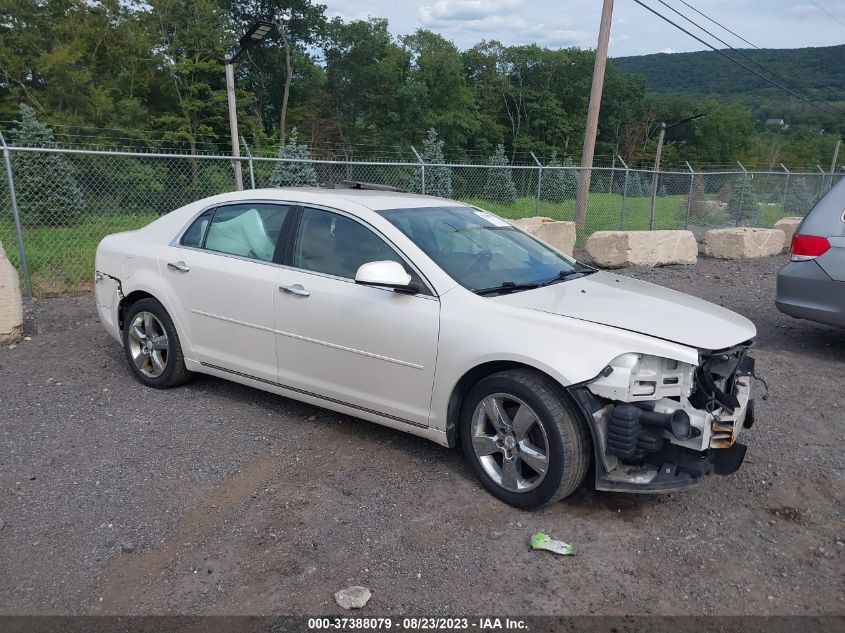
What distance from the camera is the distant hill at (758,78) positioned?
1451 inches

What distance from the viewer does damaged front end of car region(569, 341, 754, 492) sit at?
3.05 meters

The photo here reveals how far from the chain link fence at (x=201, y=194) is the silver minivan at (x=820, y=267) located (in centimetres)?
545

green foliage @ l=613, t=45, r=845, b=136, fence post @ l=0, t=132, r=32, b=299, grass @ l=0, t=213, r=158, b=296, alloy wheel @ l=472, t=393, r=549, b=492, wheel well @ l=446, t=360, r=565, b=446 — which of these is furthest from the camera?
green foliage @ l=613, t=45, r=845, b=136

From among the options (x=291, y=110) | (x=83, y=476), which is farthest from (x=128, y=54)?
(x=83, y=476)

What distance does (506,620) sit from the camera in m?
2.61

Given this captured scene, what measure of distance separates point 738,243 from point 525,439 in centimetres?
1144

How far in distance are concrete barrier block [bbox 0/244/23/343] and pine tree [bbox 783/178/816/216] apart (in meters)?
23.2

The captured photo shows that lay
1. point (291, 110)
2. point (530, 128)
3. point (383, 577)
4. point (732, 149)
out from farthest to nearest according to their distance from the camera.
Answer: point (732, 149), point (530, 128), point (291, 110), point (383, 577)

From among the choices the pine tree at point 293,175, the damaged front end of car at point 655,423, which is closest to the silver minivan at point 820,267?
the damaged front end of car at point 655,423

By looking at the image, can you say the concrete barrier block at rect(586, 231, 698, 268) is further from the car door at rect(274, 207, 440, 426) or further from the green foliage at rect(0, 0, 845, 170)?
the car door at rect(274, 207, 440, 426)

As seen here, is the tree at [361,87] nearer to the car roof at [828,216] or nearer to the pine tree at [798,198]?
the pine tree at [798,198]

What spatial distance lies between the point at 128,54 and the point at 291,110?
12606mm

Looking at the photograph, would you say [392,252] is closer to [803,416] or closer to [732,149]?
[803,416]

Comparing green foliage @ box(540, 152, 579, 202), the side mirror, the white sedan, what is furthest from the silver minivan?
green foliage @ box(540, 152, 579, 202)
